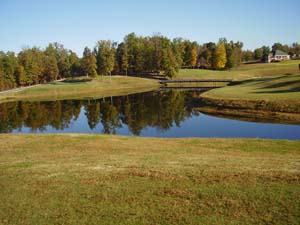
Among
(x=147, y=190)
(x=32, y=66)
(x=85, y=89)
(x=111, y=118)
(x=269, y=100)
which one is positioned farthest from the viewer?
(x=32, y=66)

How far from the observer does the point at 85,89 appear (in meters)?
95.9

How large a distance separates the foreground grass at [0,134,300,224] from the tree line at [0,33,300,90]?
90432 millimetres

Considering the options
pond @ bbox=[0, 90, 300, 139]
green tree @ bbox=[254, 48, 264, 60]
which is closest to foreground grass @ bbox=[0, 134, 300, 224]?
pond @ bbox=[0, 90, 300, 139]

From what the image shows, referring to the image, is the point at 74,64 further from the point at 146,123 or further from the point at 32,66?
the point at 146,123

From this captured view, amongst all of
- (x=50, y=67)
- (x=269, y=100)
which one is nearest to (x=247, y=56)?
(x=50, y=67)

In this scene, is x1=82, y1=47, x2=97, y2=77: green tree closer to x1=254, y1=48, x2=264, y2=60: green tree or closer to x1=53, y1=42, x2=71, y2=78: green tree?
A: x1=53, y1=42, x2=71, y2=78: green tree

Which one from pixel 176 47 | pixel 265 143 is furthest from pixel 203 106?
pixel 176 47

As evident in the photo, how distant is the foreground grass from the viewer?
31.8ft

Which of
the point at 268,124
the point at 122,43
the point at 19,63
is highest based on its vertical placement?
the point at 122,43

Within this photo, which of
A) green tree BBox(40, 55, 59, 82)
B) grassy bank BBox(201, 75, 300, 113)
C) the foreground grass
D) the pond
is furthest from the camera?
green tree BBox(40, 55, 59, 82)

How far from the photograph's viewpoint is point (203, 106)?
54906 millimetres

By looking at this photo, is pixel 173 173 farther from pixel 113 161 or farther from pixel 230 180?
pixel 113 161

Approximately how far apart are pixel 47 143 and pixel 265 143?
16.9 metres

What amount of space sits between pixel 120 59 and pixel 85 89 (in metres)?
36.3
